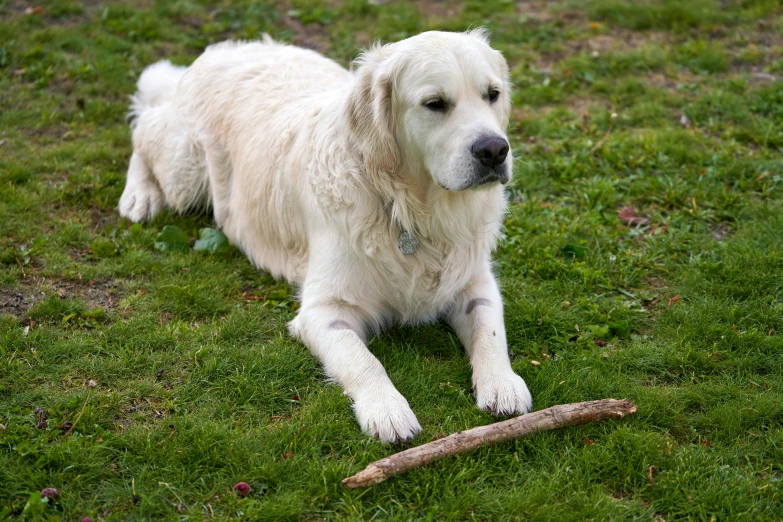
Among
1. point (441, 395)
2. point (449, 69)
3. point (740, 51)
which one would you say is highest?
point (449, 69)

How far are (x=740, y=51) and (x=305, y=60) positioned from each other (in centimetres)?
433

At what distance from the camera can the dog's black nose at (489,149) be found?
3.42 m

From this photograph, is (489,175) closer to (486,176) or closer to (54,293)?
(486,176)

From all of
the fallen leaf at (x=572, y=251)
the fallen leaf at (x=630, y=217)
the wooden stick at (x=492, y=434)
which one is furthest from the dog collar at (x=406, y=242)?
the fallen leaf at (x=630, y=217)

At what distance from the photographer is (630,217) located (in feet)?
16.8

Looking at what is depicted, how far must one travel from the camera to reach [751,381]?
362 cm

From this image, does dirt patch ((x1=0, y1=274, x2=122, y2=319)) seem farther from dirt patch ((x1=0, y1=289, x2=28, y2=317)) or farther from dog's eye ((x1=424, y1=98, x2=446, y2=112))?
dog's eye ((x1=424, y1=98, x2=446, y2=112))

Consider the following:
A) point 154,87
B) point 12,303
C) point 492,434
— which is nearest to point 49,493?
point 12,303

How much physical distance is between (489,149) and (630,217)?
80.7 inches

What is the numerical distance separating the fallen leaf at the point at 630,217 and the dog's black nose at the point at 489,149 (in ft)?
6.34

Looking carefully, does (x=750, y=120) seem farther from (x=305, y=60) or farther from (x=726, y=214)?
(x=305, y=60)

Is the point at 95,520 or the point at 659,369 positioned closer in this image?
the point at 95,520

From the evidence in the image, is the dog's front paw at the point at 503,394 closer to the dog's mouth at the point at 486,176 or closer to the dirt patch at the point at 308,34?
the dog's mouth at the point at 486,176

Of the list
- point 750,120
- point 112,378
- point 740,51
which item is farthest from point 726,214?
point 112,378
